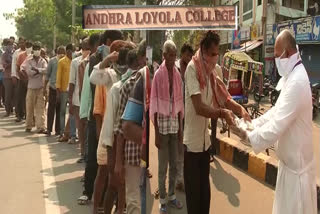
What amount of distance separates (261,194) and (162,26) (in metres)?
3.55

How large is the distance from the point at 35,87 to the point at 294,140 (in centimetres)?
747

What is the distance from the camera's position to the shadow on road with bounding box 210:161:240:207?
212 inches

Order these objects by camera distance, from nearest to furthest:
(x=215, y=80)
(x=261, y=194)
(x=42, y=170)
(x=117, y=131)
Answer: (x=117, y=131) < (x=215, y=80) < (x=261, y=194) < (x=42, y=170)

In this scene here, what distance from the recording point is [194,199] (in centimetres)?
412

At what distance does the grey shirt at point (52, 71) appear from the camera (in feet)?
29.6

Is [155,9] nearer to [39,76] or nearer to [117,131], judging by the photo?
[39,76]

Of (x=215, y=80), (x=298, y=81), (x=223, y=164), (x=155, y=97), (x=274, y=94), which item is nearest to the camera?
(x=298, y=81)

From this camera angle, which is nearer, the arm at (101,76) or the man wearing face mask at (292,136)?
the man wearing face mask at (292,136)

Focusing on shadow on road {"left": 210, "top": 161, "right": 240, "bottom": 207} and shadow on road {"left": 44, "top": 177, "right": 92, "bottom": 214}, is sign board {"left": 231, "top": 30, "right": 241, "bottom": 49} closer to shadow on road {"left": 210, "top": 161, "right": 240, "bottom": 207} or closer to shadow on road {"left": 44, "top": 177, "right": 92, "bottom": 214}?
shadow on road {"left": 210, "top": 161, "right": 240, "bottom": 207}

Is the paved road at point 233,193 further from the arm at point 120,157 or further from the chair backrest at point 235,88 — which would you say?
the chair backrest at point 235,88

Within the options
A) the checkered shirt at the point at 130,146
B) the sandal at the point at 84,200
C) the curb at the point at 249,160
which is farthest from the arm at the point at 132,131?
the curb at the point at 249,160

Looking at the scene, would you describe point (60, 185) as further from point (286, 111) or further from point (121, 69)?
point (286, 111)

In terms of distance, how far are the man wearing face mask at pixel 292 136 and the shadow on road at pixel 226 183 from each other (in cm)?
210

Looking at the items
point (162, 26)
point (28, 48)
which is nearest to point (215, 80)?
point (162, 26)
